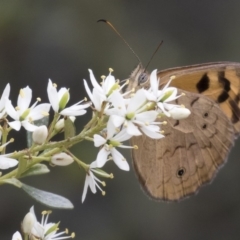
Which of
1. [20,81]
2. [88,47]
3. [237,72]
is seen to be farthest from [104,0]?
[237,72]

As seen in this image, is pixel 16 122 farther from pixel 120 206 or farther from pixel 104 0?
pixel 104 0

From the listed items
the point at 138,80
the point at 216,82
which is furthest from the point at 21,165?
the point at 216,82

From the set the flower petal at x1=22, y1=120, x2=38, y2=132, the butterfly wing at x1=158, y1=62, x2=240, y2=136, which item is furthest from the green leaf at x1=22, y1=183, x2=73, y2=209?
the butterfly wing at x1=158, y1=62, x2=240, y2=136

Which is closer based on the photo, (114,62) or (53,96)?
(53,96)

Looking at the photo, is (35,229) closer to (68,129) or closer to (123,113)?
(68,129)

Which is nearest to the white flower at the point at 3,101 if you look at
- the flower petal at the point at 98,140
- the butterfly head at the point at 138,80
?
the flower petal at the point at 98,140

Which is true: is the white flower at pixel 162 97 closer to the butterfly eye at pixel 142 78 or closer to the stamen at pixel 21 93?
the stamen at pixel 21 93
